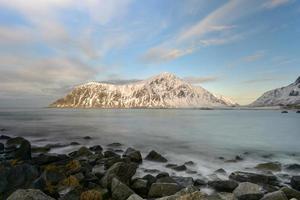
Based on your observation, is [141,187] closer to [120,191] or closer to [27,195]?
[120,191]

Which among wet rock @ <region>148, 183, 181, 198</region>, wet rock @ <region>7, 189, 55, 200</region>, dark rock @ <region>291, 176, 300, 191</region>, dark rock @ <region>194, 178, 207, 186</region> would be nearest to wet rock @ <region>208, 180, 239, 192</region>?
dark rock @ <region>194, 178, 207, 186</region>

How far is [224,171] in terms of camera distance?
1752cm

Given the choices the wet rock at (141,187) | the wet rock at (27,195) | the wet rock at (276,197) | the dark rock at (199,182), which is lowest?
the dark rock at (199,182)

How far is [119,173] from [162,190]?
2.54m

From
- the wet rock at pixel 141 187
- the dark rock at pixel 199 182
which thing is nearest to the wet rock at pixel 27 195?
the wet rock at pixel 141 187

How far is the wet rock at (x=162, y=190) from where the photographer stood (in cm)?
1150

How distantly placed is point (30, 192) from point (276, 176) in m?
13.8

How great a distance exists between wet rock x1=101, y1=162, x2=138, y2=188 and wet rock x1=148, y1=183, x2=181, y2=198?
73.2 inches

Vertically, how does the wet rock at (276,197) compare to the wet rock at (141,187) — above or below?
above

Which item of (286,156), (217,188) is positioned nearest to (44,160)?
(217,188)

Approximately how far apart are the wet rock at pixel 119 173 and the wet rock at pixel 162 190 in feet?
6.10

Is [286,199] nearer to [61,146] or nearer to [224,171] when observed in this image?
[224,171]

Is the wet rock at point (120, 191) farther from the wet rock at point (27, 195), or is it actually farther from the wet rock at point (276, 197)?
the wet rock at point (276, 197)

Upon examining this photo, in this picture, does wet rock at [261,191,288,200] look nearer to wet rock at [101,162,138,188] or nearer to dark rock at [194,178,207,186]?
dark rock at [194,178,207,186]
